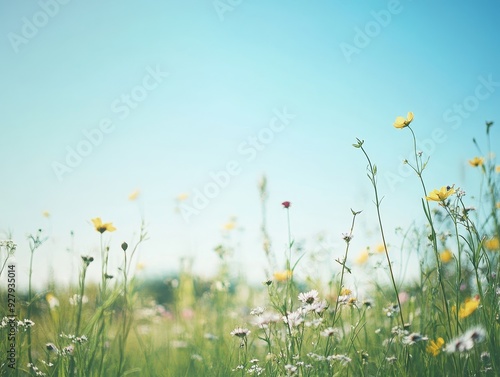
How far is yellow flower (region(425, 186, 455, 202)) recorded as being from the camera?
1.80 m

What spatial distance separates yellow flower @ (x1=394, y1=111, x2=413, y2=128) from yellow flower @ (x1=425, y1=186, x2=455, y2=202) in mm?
415

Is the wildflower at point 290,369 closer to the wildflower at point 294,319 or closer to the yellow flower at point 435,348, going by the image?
the wildflower at point 294,319

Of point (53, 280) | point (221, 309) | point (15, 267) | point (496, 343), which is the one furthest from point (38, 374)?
point (496, 343)

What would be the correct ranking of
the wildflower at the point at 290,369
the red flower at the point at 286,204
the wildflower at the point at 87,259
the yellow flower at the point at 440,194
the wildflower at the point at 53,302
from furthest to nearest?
the wildflower at the point at 53,302, the red flower at the point at 286,204, the wildflower at the point at 87,259, the yellow flower at the point at 440,194, the wildflower at the point at 290,369

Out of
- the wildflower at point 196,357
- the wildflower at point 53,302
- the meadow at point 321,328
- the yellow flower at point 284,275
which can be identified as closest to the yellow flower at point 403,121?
the meadow at point 321,328

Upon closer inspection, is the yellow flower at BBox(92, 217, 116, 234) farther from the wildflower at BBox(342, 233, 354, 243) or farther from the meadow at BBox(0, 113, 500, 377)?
the wildflower at BBox(342, 233, 354, 243)

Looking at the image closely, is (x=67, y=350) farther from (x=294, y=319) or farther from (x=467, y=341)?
(x=467, y=341)

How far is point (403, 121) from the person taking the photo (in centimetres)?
206

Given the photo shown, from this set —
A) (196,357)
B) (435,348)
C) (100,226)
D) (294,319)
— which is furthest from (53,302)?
(435,348)

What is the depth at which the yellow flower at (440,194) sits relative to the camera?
5.90ft

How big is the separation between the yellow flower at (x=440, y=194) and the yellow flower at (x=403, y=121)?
0.42 meters

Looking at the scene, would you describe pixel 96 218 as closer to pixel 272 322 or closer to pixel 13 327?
pixel 13 327

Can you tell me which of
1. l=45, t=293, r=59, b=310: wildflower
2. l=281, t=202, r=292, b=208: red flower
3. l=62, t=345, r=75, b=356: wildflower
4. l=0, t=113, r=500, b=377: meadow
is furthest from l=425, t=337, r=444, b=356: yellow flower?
l=45, t=293, r=59, b=310: wildflower

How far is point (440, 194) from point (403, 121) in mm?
466
